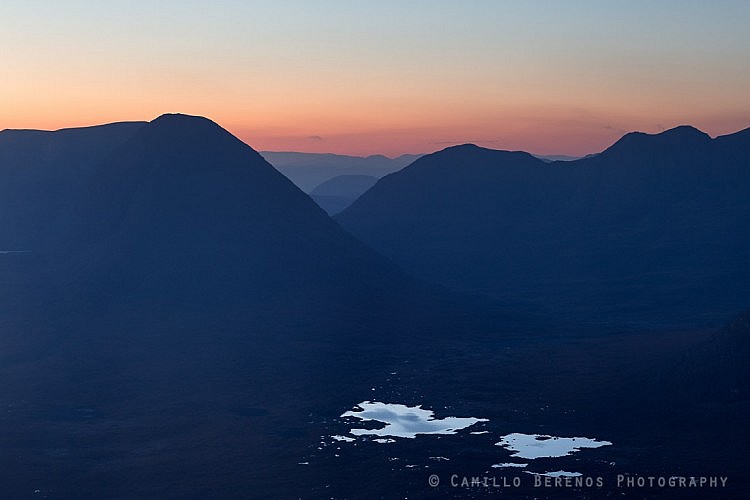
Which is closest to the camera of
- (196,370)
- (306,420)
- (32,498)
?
(32,498)

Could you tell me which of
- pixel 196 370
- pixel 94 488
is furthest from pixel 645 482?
pixel 196 370

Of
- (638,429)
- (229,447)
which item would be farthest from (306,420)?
(638,429)

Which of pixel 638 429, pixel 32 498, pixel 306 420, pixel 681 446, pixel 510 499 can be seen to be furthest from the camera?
pixel 306 420

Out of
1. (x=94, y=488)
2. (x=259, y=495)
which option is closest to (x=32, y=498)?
(x=94, y=488)

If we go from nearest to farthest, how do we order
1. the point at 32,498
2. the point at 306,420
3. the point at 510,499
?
the point at 510,499
the point at 32,498
the point at 306,420

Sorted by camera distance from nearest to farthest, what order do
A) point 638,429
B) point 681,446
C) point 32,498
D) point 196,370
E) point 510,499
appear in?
point 510,499, point 32,498, point 681,446, point 638,429, point 196,370

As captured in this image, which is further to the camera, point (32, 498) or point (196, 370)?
point (196, 370)

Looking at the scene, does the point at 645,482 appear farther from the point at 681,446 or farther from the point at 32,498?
the point at 32,498

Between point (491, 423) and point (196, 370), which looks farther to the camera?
point (196, 370)

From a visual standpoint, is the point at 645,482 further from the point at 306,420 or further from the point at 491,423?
the point at 306,420
